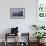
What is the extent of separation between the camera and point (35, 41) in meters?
7.18

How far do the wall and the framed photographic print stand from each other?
0.14 meters

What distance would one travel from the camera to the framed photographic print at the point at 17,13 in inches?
277

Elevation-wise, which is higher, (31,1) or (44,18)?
(31,1)

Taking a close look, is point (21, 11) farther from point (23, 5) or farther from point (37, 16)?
point (37, 16)

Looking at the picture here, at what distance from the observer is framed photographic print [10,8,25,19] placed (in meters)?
7.03

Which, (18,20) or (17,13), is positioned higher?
(17,13)

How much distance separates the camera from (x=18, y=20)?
279 inches

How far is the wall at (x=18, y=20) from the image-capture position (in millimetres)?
7020

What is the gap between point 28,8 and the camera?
23.1 ft

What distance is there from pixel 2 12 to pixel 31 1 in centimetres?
144

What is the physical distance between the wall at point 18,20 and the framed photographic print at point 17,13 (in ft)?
0.46

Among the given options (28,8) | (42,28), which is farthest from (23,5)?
(42,28)

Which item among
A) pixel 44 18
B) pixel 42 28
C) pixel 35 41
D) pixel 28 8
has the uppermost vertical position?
pixel 28 8

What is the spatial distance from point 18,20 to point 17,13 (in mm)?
332
